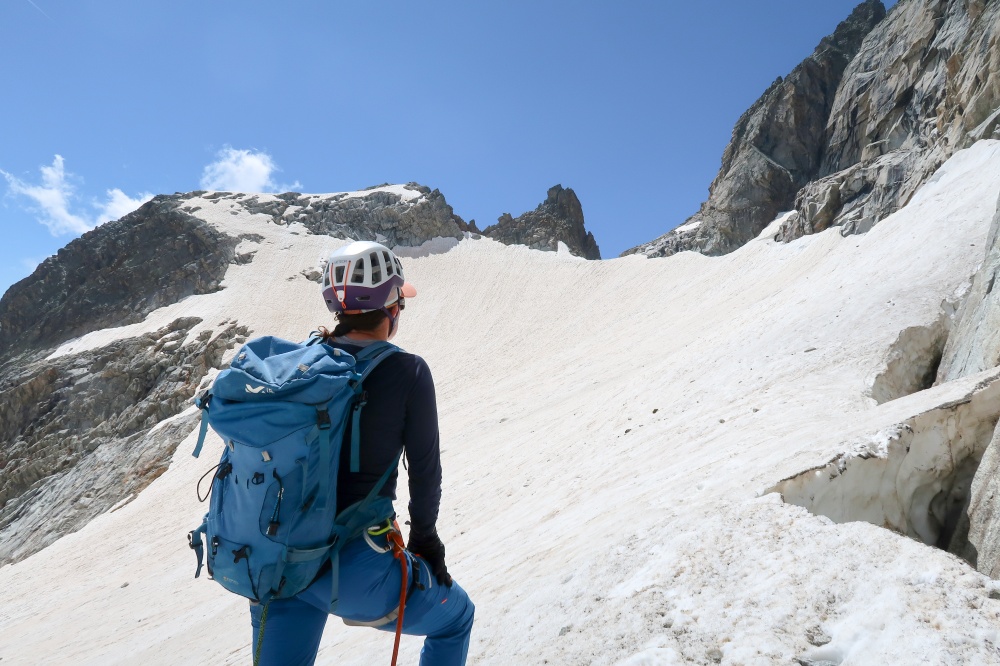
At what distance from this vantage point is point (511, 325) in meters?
37.5

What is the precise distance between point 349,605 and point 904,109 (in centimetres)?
5480

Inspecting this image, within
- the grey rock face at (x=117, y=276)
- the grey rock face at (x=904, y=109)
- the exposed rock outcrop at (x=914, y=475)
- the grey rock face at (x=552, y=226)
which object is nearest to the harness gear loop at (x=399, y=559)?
the exposed rock outcrop at (x=914, y=475)

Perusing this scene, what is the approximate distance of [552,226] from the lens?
63.5m

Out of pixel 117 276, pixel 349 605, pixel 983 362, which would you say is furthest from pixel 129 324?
pixel 983 362

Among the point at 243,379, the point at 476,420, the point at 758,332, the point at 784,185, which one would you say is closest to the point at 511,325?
the point at 476,420

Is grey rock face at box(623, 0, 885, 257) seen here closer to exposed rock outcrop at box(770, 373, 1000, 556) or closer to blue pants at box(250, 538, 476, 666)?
exposed rock outcrop at box(770, 373, 1000, 556)

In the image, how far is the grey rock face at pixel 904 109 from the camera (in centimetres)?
2319

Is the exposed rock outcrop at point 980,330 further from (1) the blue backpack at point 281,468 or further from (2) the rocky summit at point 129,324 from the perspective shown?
(2) the rocky summit at point 129,324

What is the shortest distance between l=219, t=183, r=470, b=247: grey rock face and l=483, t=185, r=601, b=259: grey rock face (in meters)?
7.09

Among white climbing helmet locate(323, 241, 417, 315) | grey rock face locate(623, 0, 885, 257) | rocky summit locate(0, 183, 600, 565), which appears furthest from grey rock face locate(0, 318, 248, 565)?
grey rock face locate(623, 0, 885, 257)

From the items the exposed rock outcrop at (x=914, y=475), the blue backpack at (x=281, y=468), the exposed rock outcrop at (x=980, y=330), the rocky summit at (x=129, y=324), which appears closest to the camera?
the blue backpack at (x=281, y=468)

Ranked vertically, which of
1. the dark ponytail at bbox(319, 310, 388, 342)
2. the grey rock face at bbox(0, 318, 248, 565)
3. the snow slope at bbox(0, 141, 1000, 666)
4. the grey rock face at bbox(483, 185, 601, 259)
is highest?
the grey rock face at bbox(483, 185, 601, 259)

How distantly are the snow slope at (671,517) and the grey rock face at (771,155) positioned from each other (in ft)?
105

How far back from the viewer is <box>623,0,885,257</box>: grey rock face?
197 feet
